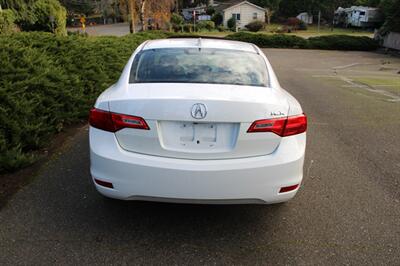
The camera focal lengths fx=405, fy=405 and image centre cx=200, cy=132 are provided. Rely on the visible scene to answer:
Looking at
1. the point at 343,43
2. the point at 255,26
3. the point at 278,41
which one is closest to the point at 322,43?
the point at 343,43

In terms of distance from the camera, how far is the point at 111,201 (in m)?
3.96

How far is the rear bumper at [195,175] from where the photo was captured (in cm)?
304

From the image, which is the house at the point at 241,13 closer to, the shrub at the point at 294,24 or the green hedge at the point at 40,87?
the shrub at the point at 294,24

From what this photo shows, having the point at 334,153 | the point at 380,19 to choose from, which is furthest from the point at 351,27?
the point at 334,153

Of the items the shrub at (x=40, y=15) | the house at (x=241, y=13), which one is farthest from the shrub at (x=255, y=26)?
the shrub at (x=40, y=15)

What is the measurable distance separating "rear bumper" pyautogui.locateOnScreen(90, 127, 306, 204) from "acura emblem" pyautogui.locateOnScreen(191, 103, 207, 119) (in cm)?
35

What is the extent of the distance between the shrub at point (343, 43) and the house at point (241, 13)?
32.5 meters

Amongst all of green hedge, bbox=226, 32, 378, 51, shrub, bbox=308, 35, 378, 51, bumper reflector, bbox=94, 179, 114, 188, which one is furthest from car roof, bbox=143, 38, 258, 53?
shrub, bbox=308, 35, 378, 51

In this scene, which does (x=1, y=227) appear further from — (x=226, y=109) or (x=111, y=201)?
(x=226, y=109)

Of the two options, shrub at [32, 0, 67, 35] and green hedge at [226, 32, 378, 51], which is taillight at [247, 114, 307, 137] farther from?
green hedge at [226, 32, 378, 51]

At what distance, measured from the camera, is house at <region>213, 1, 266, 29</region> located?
225 ft

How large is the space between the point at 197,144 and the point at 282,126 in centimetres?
69

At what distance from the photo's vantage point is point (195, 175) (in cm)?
303

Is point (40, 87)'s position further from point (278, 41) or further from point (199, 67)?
point (278, 41)
